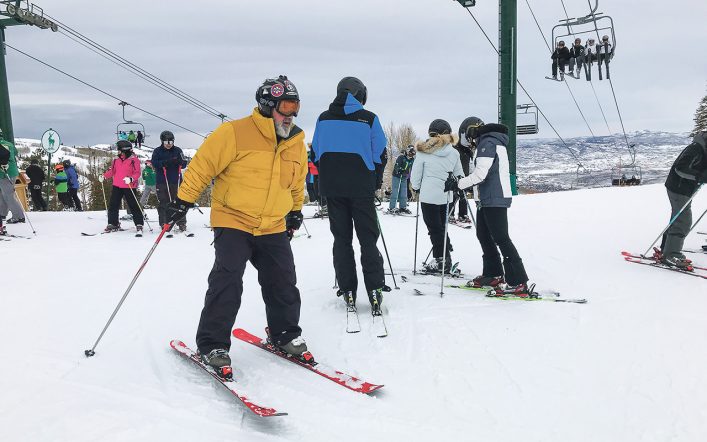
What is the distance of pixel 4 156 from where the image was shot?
8.62 metres

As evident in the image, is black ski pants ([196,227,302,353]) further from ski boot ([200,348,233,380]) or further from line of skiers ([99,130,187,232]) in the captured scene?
line of skiers ([99,130,187,232])

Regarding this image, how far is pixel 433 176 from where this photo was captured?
557cm

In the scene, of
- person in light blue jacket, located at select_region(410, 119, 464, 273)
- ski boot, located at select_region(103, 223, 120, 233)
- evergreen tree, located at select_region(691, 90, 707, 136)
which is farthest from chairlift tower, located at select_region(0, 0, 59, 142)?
evergreen tree, located at select_region(691, 90, 707, 136)

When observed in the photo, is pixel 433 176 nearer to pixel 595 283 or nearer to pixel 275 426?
pixel 595 283

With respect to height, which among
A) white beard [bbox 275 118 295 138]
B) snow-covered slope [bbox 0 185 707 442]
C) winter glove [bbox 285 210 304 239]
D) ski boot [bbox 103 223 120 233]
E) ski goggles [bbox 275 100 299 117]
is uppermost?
ski goggles [bbox 275 100 299 117]

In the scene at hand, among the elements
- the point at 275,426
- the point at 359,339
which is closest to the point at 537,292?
the point at 359,339

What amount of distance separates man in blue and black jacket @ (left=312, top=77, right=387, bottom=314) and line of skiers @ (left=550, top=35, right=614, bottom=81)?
15618mm

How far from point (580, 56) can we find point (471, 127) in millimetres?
15068

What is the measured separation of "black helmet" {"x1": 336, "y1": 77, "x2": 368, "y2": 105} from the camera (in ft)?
13.4

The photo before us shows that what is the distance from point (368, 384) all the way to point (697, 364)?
2228 mm

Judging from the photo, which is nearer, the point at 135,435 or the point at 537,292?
the point at 135,435

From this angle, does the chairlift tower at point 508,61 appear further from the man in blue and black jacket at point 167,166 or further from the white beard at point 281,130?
the white beard at point 281,130

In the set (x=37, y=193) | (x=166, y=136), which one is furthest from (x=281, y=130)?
(x=37, y=193)

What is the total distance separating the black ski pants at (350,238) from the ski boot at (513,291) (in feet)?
4.25
